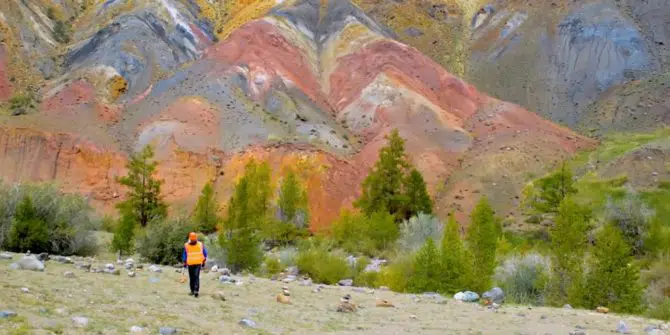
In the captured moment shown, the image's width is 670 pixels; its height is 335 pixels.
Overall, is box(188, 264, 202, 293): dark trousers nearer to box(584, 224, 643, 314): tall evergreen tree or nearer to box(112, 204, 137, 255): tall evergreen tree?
box(584, 224, 643, 314): tall evergreen tree

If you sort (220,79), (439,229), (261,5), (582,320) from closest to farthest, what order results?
1. (582,320)
2. (439,229)
3. (220,79)
4. (261,5)

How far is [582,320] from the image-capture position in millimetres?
15867

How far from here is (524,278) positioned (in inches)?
973

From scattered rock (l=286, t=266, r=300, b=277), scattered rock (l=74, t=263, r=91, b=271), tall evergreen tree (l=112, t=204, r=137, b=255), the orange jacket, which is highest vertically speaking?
tall evergreen tree (l=112, t=204, r=137, b=255)

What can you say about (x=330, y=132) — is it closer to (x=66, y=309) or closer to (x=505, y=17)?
(x=505, y=17)

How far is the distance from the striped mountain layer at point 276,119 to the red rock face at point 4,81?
37.5 inches

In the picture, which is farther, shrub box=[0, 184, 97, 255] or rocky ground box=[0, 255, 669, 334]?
shrub box=[0, 184, 97, 255]

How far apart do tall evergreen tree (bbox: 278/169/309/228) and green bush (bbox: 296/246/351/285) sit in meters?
22.7

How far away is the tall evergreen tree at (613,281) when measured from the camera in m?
20.0

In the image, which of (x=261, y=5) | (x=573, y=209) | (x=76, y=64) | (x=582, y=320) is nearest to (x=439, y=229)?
(x=573, y=209)

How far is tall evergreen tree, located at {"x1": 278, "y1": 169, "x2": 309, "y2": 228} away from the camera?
51875 mm

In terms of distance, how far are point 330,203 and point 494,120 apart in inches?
988

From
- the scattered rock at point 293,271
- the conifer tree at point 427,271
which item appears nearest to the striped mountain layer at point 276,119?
the scattered rock at point 293,271

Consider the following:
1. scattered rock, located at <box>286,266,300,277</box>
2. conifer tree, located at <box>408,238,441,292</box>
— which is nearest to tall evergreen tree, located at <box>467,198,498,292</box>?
conifer tree, located at <box>408,238,441,292</box>
